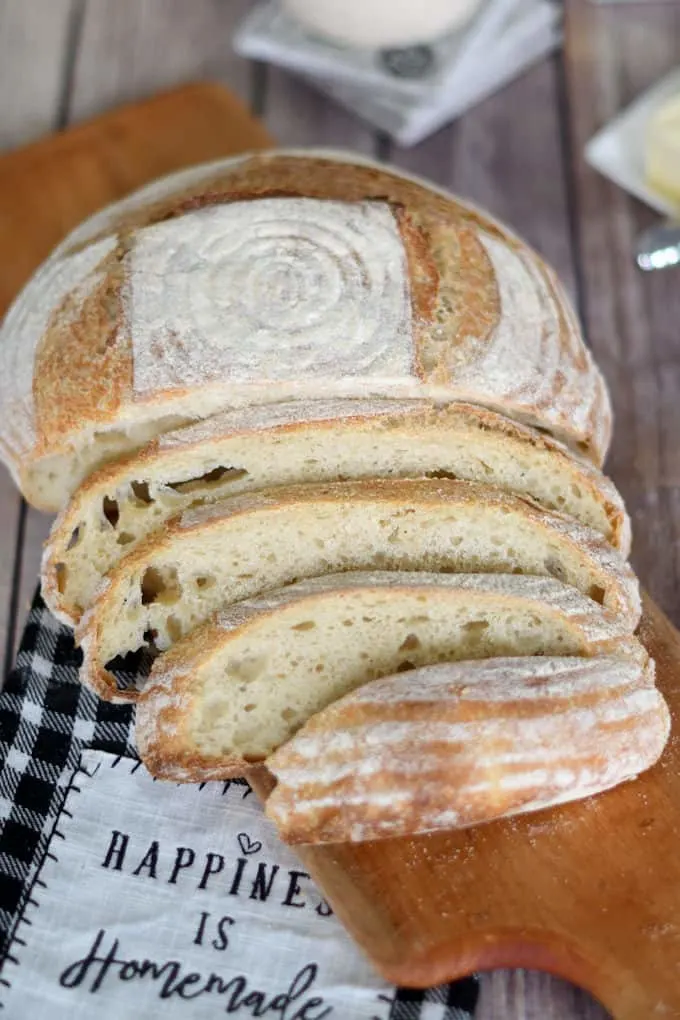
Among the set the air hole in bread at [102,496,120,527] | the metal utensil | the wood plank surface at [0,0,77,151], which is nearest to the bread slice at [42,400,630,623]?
the air hole in bread at [102,496,120,527]

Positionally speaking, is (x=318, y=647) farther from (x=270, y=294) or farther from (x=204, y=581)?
(x=270, y=294)

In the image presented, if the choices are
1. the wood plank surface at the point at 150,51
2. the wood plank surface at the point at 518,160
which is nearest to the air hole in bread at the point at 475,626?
the wood plank surface at the point at 518,160

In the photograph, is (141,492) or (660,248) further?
(660,248)

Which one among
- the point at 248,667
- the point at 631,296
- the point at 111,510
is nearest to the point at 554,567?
the point at 248,667

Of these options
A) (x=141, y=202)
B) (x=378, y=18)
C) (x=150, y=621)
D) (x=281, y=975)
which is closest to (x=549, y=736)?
(x=281, y=975)

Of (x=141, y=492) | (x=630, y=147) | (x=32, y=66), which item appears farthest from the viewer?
(x=32, y=66)

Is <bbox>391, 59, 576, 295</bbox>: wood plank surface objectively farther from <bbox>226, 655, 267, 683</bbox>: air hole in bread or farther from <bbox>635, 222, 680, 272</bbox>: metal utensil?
<bbox>226, 655, 267, 683</bbox>: air hole in bread

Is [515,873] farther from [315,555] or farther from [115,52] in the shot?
[115,52]
